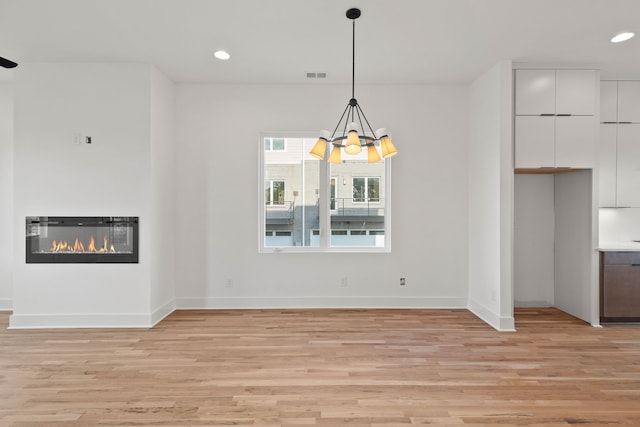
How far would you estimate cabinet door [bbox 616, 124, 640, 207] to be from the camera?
4.23 meters

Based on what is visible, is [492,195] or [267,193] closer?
[492,195]

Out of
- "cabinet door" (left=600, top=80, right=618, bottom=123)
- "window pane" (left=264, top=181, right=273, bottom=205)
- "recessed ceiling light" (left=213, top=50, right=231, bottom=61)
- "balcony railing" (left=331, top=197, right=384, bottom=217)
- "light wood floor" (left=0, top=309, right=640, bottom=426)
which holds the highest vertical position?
"recessed ceiling light" (left=213, top=50, right=231, bottom=61)

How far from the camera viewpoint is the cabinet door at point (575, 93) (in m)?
3.93

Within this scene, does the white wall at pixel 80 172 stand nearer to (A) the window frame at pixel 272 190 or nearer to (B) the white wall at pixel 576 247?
(A) the window frame at pixel 272 190

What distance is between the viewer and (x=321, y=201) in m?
4.69

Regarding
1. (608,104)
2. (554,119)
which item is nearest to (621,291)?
(554,119)

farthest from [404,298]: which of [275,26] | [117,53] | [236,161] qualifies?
[117,53]

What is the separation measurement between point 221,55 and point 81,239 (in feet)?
8.56

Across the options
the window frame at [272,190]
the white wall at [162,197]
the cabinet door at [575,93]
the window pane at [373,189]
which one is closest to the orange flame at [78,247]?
the white wall at [162,197]

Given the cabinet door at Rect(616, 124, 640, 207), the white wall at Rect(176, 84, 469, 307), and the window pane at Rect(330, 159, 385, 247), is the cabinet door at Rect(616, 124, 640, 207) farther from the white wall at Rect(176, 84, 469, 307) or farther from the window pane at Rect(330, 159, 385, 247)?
the window pane at Rect(330, 159, 385, 247)

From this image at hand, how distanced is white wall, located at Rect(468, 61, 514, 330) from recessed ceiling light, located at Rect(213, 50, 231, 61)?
298 cm

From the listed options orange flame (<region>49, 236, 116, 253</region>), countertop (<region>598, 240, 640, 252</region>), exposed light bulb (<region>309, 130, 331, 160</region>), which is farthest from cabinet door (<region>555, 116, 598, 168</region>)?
orange flame (<region>49, 236, 116, 253</region>)

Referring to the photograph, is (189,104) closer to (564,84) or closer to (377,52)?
(377,52)

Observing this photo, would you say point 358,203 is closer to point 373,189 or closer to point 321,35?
point 373,189
